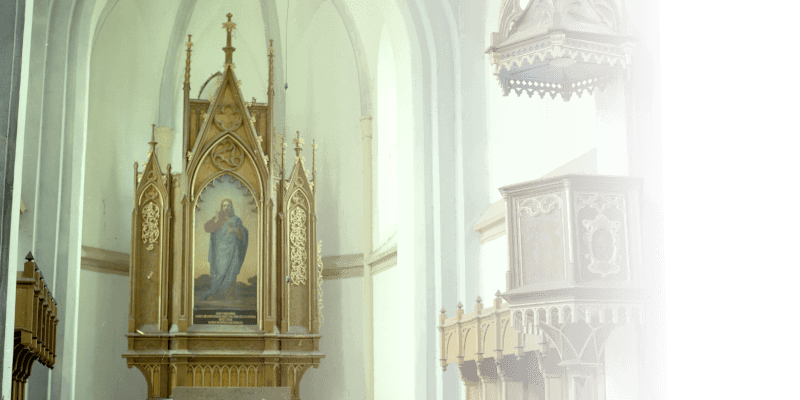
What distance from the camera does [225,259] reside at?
39.6 ft

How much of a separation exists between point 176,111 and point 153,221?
2549 millimetres

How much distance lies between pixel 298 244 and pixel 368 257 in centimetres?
130

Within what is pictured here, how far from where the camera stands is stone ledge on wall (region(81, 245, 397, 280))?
39.5ft

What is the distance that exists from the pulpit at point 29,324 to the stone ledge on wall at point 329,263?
3.83 meters

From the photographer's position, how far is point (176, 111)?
1382 cm

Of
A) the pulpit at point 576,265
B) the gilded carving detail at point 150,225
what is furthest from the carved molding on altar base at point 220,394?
the pulpit at point 576,265

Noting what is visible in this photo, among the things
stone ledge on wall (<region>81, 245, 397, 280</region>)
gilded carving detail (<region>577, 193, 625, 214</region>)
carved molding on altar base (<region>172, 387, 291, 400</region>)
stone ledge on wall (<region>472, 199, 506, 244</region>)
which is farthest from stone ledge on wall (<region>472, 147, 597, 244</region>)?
carved molding on altar base (<region>172, 387, 291, 400</region>)

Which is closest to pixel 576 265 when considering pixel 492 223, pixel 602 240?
pixel 602 240

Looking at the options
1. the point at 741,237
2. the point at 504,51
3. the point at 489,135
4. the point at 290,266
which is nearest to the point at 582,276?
the point at 741,237

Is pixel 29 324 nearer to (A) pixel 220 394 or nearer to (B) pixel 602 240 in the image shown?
(B) pixel 602 240

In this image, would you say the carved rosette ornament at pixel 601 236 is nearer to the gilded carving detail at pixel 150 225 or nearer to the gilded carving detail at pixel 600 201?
the gilded carving detail at pixel 600 201

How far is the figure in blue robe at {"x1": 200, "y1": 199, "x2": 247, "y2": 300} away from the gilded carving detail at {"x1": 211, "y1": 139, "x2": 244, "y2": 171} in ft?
1.61

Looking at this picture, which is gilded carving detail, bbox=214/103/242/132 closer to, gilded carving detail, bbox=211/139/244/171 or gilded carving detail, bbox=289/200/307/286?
gilded carving detail, bbox=211/139/244/171

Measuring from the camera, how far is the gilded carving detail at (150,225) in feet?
38.9
